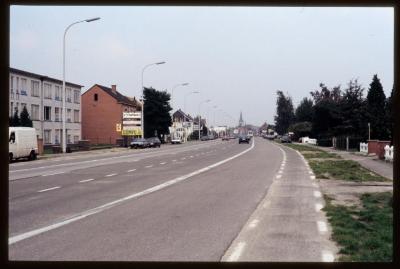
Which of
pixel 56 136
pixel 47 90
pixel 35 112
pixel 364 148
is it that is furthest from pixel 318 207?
pixel 56 136

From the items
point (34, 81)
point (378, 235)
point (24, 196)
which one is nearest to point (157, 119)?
point (34, 81)

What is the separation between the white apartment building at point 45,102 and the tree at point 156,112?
15.7m

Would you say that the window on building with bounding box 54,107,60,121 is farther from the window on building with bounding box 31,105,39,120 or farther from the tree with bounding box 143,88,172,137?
the tree with bounding box 143,88,172,137

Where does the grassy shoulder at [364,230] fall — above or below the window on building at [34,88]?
below

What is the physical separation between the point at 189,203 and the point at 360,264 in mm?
6225

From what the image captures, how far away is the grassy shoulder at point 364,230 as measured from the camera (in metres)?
6.46

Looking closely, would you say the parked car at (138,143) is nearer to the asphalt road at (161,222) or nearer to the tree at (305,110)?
the asphalt road at (161,222)

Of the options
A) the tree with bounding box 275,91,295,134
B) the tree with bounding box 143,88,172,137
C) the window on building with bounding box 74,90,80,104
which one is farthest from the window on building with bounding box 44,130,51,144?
the tree with bounding box 275,91,295,134

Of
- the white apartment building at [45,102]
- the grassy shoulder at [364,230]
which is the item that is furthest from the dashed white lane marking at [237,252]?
the white apartment building at [45,102]

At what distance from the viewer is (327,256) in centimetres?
650

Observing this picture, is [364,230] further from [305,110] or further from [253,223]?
[305,110]

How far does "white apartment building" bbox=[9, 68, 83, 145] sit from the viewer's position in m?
58.1

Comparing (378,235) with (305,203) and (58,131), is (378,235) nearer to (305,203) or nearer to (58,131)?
(305,203)

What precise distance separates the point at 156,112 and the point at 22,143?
185 ft
